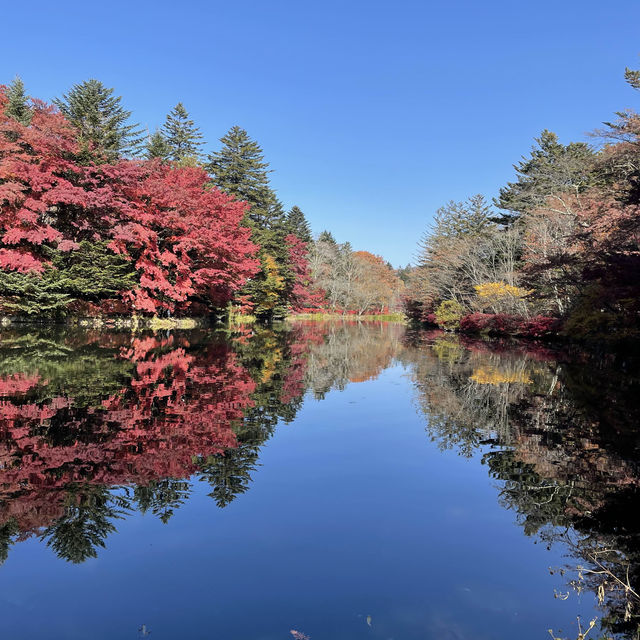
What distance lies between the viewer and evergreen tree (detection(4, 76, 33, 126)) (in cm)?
2757

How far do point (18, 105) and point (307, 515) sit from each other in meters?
36.9

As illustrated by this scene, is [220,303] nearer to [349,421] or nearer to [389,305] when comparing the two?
[349,421]

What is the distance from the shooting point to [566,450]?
5.74 m

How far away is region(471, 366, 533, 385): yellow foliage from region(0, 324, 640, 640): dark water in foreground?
7.76 ft

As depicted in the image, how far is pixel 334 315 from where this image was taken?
63.6 metres

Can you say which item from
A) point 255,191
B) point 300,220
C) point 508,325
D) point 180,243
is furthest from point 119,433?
point 300,220

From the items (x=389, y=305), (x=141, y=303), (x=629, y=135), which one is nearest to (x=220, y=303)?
(x=141, y=303)

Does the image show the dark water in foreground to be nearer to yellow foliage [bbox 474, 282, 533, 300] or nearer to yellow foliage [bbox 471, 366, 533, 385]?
yellow foliage [bbox 471, 366, 533, 385]

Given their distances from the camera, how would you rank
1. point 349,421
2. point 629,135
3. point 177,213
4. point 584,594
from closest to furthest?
1. point 584,594
2. point 349,421
3. point 629,135
4. point 177,213

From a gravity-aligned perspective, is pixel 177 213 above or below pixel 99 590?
above

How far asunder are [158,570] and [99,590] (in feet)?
1.16

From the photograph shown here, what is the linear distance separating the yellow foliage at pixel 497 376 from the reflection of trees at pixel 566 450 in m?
0.03

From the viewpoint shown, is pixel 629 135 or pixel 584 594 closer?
pixel 584 594

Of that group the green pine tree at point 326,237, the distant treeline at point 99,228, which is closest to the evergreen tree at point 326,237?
the green pine tree at point 326,237
